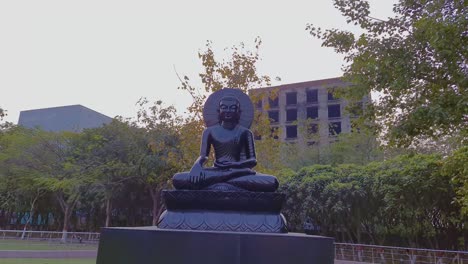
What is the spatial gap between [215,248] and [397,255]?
11547 mm

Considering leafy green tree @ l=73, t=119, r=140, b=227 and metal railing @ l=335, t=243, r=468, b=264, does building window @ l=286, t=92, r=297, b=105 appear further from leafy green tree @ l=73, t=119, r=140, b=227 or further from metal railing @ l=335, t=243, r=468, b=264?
metal railing @ l=335, t=243, r=468, b=264

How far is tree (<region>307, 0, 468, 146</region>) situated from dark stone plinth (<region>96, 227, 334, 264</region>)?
4.54m

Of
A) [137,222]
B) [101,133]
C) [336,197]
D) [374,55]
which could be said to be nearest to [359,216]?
[336,197]

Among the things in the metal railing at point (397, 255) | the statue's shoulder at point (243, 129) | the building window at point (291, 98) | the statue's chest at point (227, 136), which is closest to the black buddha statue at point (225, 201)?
the statue's chest at point (227, 136)

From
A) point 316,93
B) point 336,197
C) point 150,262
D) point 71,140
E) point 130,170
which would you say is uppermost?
point 316,93

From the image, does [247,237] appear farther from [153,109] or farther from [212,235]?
[153,109]

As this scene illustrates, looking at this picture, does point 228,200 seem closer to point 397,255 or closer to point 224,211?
point 224,211

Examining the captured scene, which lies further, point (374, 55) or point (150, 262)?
point (374, 55)

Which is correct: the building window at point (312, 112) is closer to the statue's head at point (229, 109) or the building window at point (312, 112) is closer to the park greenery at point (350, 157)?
the park greenery at point (350, 157)

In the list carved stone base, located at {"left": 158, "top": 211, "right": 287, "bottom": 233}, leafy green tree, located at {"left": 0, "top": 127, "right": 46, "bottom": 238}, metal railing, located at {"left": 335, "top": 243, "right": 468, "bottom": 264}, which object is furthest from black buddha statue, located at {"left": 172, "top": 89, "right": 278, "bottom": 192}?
leafy green tree, located at {"left": 0, "top": 127, "right": 46, "bottom": 238}

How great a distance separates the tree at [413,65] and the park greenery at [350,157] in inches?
1.0

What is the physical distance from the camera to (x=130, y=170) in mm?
21922

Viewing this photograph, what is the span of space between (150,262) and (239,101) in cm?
307

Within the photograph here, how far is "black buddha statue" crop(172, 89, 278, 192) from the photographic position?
549 cm
